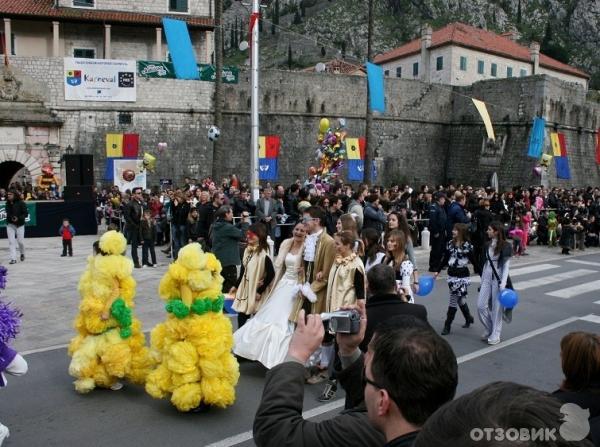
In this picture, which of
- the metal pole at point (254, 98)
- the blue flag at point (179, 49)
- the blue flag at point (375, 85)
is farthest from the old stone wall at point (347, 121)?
the metal pole at point (254, 98)

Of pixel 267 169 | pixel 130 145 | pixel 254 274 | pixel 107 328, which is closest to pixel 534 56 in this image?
pixel 267 169

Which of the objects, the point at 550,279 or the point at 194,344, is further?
the point at 550,279

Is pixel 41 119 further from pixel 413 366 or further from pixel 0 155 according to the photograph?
pixel 413 366

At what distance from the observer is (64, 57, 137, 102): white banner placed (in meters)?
27.1

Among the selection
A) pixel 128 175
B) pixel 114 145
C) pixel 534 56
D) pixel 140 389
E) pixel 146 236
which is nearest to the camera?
pixel 140 389

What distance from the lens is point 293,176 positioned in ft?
110

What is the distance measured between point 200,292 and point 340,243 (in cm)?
175

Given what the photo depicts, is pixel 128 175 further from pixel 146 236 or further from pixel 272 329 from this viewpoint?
pixel 272 329

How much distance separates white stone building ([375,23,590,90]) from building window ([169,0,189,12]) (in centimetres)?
2718

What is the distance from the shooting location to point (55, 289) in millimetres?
11367

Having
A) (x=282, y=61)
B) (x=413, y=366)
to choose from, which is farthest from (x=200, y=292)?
(x=282, y=61)

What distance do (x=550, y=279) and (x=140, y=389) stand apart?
410 inches

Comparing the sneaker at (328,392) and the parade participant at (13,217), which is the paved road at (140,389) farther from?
the parade participant at (13,217)

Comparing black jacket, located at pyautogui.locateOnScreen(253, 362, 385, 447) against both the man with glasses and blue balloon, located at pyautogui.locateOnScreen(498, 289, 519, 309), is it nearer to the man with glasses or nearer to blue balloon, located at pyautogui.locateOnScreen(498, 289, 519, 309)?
the man with glasses
